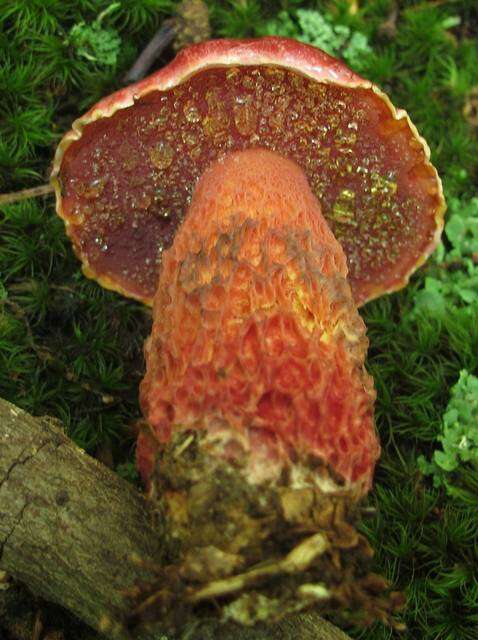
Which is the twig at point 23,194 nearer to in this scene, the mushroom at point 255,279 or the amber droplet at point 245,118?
the mushroom at point 255,279

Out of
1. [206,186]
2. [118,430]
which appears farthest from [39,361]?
[206,186]

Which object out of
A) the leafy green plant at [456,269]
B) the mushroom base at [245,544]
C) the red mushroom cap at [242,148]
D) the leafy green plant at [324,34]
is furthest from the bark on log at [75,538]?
the leafy green plant at [324,34]

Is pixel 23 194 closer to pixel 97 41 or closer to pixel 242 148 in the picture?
pixel 97 41

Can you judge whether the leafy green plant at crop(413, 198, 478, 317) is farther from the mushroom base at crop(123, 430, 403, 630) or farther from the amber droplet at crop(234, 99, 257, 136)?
the mushroom base at crop(123, 430, 403, 630)

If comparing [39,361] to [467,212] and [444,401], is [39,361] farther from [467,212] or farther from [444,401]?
[467,212]

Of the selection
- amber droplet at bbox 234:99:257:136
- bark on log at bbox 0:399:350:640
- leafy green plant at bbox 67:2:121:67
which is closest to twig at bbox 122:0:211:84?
leafy green plant at bbox 67:2:121:67

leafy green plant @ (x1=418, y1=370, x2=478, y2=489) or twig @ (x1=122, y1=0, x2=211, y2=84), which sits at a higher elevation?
twig @ (x1=122, y1=0, x2=211, y2=84)
